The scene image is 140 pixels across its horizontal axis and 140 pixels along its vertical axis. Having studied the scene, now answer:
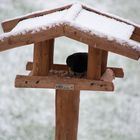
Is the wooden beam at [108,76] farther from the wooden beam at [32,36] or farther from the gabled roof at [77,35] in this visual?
the wooden beam at [32,36]

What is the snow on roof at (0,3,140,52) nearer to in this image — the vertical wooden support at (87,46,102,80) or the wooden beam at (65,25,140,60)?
the wooden beam at (65,25,140,60)

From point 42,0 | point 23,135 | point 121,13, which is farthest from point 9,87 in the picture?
point 121,13

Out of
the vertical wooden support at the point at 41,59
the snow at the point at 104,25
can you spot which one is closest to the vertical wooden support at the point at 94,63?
the snow at the point at 104,25

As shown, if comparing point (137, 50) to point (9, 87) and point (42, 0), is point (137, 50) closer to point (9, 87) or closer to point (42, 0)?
point (9, 87)

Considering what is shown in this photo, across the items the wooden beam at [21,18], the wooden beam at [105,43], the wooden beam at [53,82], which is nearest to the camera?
the wooden beam at [105,43]

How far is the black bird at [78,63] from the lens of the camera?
7.76ft

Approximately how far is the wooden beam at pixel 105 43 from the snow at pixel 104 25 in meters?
0.05

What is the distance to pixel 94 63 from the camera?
228cm

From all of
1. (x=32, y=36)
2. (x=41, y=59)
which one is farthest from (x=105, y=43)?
(x=41, y=59)

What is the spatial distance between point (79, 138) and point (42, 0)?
7.37 feet

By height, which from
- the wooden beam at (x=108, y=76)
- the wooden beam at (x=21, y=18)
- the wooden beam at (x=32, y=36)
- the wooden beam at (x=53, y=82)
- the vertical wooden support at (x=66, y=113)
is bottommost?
the vertical wooden support at (x=66, y=113)

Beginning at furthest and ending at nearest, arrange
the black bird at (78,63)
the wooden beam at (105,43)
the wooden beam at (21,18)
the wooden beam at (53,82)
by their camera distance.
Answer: the wooden beam at (21,18) < the black bird at (78,63) < the wooden beam at (53,82) < the wooden beam at (105,43)

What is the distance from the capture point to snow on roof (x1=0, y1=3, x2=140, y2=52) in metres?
2.03

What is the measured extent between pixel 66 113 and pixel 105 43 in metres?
0.70
